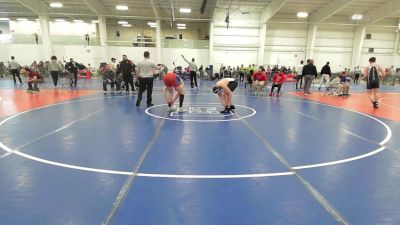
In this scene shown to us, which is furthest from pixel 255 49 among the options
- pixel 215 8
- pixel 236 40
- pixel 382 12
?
pixel 382 12

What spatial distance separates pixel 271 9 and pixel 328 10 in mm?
4952

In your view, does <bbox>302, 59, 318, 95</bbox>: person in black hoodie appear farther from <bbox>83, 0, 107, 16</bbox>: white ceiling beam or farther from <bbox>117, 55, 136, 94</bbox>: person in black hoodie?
<bbox>83, 0, 107, 16</bbox>: white ceiling beam

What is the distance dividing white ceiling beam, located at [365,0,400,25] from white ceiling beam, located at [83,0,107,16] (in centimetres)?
2466

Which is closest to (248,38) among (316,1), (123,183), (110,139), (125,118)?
(316,1)

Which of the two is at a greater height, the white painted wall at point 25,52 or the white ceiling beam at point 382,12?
the white ceiling beam at point 382,12

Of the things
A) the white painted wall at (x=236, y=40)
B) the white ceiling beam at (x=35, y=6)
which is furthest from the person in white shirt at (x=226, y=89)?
the white ceiling beam at (x=35, y=6)

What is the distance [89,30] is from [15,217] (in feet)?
103

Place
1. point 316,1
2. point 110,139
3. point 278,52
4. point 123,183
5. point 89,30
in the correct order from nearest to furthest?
point 123,183
point 110,139
point 316,1
point 278,52
point 89,30

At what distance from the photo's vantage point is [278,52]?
92.1 feet

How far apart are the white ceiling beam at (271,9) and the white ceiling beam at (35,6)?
64.9 ft

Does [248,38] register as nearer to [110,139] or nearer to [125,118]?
[125,118]

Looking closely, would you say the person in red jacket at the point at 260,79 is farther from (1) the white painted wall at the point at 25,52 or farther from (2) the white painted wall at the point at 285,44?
(1) the white painted wall at the point at 25,52

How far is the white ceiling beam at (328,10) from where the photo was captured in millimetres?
21784

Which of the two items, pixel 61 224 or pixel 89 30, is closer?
pixel 61 224
